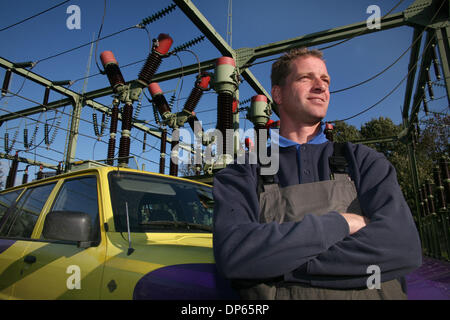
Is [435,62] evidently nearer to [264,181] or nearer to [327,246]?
[264,181]

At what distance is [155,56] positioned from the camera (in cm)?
853

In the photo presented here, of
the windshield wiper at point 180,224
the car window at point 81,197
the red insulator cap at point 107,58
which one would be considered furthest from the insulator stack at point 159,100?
the windshield wiper at point 180,224

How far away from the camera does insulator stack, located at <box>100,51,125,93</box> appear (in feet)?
29.7

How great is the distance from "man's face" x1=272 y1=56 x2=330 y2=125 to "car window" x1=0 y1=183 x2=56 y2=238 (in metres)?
2.41

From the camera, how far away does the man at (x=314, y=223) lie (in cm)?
109

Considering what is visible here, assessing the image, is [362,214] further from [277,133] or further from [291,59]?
[291,59]

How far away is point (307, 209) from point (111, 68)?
9.26 metres

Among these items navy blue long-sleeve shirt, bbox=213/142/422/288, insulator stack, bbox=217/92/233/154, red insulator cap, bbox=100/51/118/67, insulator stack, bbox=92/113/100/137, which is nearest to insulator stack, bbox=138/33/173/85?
red insulator cap, bbox=100/51/118/67

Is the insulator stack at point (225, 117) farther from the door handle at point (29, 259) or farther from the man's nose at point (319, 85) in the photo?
the man's nose at point (319, 85)

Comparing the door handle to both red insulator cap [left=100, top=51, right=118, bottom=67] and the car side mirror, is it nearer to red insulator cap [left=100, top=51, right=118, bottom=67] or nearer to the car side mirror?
the car side mirror

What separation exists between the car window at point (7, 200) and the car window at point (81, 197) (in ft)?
3.63

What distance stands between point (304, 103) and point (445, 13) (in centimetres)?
703

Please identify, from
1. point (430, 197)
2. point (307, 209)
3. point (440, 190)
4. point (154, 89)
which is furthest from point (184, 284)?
point (154, 89)
